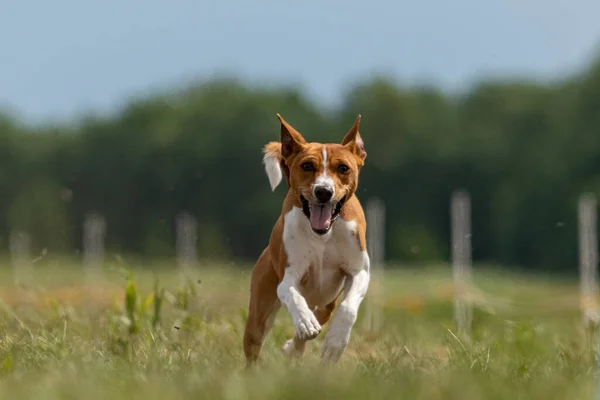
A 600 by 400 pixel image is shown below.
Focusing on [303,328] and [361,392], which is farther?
[303,328]

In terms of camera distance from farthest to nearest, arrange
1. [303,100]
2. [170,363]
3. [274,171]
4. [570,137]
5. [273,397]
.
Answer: [303,100]
[570,137]
[274,171]
[170,363]
[273,397]

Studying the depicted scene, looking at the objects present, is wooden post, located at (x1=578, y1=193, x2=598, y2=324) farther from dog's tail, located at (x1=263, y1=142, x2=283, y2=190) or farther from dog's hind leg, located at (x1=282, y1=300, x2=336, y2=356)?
dog's tail, located at (x1=263, y1=142, x2=283, y2=190)

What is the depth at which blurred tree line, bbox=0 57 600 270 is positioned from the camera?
3656 centimetres

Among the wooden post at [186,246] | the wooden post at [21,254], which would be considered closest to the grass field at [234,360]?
the wooden post at [186,246]

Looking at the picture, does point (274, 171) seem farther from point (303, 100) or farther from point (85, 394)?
point (303, 100)

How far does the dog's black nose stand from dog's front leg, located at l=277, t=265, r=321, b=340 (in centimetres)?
52

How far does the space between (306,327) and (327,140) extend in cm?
3734

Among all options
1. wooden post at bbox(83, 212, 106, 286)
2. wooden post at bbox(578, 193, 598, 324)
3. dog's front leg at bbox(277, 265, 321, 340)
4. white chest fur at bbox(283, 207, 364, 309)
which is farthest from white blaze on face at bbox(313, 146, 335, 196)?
wooden post at bbox(83, 212, 106, 286)

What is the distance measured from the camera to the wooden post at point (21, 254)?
28.9 meters

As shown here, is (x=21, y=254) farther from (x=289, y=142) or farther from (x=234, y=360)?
(x=234, y=360)

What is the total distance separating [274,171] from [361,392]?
277 centimetres

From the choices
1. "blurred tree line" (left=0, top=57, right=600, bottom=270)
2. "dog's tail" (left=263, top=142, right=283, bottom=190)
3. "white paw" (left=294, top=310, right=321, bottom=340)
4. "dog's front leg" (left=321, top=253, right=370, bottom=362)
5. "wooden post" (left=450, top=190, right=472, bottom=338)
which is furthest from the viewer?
"blurred tree line" (left=0, top=57, right=600, bottom=270)

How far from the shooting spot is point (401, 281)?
102ft

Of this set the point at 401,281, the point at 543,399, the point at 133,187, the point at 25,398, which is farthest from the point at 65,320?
the point at 133,187
